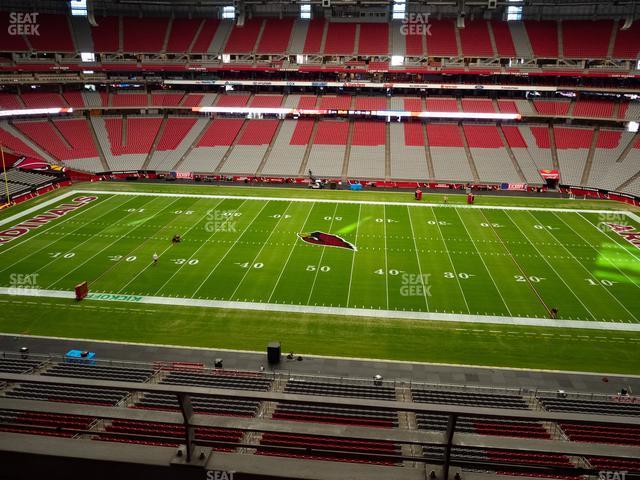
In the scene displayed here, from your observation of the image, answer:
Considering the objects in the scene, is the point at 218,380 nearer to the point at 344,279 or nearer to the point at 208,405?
the point at 208,405

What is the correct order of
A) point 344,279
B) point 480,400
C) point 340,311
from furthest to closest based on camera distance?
point 344,279, point 340,311, point 480,400

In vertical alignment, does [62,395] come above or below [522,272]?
below

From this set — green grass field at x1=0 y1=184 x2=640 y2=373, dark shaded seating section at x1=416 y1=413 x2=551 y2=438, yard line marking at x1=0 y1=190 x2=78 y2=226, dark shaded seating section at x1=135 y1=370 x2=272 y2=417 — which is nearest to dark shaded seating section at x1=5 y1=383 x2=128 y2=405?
dark shaded seating section at x1=135 y1=370 x2=272 y2=417

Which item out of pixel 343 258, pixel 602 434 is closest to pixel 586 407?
pixel 602 434

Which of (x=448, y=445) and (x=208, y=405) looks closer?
(x=448, y=445)

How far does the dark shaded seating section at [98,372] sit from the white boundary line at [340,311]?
7475mm

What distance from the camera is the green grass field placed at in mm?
22031

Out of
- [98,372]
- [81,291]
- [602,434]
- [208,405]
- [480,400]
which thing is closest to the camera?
[602,434]

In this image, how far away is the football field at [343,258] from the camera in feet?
83.5

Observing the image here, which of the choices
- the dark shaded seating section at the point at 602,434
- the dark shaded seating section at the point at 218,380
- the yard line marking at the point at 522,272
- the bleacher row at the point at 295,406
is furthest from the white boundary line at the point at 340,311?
the dark shaded seating section at the point at 602,434

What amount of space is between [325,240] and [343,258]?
340 cm

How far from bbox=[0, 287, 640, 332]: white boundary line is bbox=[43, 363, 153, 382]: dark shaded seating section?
7.48 m

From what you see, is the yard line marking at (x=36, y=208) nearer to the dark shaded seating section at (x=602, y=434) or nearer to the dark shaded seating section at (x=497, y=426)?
the dark shaded seating section at (x=497, y=426)

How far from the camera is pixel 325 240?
111 feet
